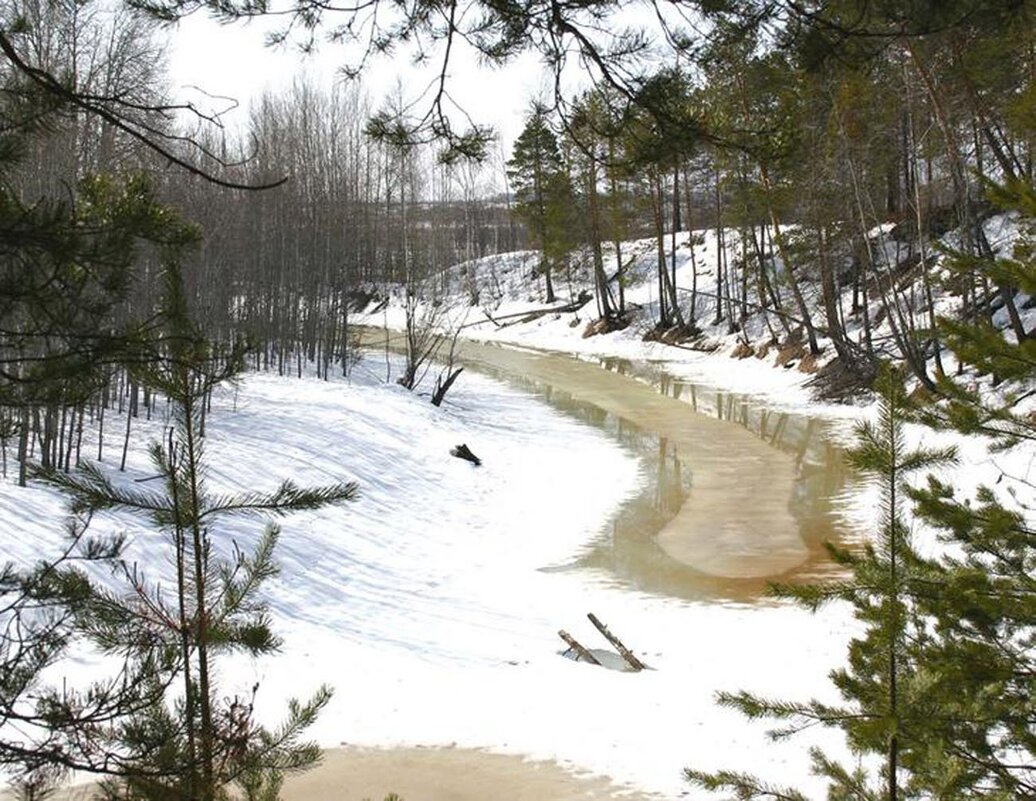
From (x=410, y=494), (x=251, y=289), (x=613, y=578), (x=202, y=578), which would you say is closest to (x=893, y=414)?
(x=202, y=578)

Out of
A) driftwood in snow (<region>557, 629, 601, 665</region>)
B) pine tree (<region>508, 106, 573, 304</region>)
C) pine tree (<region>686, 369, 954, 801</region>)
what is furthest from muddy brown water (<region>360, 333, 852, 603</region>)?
pine tree (<region>508, 106, 573, 304</region>)

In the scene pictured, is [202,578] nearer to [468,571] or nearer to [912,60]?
[468,571]

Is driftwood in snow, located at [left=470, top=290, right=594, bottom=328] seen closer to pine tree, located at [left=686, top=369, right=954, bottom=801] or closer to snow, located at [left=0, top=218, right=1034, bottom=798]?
snow, located at [left=0, top=218, right=1034, bottom=798]

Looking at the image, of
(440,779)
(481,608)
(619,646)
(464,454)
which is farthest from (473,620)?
(464,454)

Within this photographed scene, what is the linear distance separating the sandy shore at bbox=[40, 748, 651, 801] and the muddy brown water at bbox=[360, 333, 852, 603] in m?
2.47

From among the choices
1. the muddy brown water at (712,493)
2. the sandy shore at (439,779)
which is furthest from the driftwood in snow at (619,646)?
the sandy shore at (439,779)

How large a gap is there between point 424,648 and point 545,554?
3336mm

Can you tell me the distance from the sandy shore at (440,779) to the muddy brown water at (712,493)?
2.47m

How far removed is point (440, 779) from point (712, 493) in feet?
29.6

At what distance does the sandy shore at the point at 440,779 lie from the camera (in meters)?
5.79

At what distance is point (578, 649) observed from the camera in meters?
8.01

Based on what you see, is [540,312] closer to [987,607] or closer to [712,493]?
[712,493]

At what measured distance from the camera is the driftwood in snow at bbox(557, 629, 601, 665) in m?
7.91

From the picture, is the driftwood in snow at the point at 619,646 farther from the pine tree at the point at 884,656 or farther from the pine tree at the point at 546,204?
the pine tree at the point at 546,204
